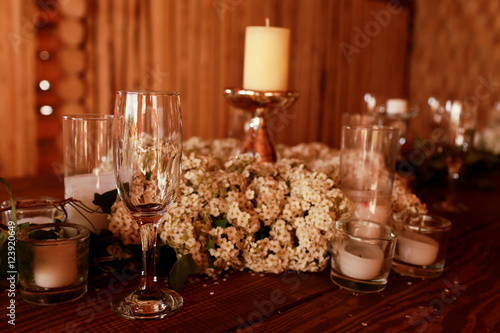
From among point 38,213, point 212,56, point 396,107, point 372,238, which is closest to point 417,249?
point 372,238

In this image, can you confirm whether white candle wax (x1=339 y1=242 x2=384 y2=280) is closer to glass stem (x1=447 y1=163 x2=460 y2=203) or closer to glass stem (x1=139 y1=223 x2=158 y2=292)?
glass stem (x1=139 y1=223 x2=158 y2=292)

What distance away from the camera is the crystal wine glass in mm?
1220

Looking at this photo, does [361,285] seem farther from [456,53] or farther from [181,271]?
[456,53]

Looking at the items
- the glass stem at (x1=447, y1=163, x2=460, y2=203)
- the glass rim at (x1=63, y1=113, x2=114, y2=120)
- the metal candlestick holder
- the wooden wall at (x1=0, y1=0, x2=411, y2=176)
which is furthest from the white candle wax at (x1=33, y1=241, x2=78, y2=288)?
the glass stem at (x1=447, y1=163, x2=460, y2=203)

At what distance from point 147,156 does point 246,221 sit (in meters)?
0.21

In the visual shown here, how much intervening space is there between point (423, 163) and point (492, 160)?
292mm

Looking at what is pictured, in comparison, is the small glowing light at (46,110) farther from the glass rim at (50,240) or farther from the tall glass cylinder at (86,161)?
the glass rim at (50,240)

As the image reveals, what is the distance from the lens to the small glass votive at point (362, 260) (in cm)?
71

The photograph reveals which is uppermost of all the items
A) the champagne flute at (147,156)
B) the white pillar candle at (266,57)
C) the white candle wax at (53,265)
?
the white pillar candle at (266,57)

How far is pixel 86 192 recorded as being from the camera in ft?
2.60

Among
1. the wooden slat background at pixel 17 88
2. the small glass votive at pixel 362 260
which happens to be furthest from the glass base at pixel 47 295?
the wooden slat background at pixel 17 88

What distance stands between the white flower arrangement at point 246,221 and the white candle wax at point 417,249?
11 centimetres

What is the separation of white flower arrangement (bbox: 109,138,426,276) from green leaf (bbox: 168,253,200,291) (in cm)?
2

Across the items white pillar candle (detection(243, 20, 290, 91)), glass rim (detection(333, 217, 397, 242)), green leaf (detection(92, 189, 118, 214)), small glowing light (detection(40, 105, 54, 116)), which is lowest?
glass rim (detection(333, 217, 397, 242))
